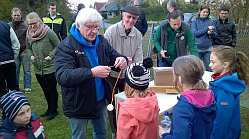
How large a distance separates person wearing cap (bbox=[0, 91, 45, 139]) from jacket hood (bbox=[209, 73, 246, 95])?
57.2 inches

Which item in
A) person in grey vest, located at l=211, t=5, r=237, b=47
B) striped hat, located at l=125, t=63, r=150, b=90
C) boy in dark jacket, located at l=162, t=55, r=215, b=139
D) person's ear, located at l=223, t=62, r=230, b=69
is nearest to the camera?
boy in dark jacket, located at l=162, t=55, r=215, b=139

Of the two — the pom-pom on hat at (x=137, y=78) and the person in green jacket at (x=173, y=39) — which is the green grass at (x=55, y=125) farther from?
the pom-pom on hat at (x=137, y=78)

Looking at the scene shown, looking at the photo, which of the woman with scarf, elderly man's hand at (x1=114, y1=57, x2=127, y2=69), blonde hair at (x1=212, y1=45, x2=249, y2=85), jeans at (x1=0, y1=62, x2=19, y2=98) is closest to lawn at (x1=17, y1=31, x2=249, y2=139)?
the woman with scarf

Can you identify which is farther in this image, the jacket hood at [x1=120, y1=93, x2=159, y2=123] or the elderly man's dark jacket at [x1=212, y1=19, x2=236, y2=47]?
the elderly man's dark jacket at [x1=212, y1=19, x2=236, y2=47]

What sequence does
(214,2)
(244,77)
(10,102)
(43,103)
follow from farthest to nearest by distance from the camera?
(214,2)
(43,103)
(244,77)
(10,102)

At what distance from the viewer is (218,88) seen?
312 centimetres

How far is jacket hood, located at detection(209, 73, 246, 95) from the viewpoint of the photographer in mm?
3102

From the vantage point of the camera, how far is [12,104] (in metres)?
3.04

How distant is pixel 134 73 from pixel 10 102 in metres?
0.97

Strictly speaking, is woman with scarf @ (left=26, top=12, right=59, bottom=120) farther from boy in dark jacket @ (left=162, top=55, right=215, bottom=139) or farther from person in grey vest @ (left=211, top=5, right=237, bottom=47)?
boy in dark jacket @ (left=162, top=55, right=215, bottom=139)

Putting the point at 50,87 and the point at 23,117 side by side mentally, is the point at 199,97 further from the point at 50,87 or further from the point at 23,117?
the point at 50,87

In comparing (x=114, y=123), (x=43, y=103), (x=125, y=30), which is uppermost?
(x=125, y=30)

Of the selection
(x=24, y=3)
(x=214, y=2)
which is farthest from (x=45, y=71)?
(x=24, y=3)

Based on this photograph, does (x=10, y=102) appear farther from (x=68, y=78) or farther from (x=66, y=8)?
(x=66, y=8)
